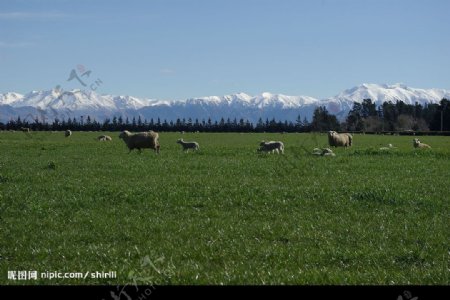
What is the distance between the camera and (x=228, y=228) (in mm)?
12422

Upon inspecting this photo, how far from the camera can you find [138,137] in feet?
146

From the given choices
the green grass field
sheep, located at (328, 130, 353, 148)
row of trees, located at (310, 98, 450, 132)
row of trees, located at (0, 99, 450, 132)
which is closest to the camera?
the green grass field

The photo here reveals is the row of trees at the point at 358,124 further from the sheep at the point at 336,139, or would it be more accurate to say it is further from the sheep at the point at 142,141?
the sheep at the point at 142,141

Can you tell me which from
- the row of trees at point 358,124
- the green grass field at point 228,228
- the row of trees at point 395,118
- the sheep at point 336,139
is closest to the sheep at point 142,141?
the sheep at point 336,139

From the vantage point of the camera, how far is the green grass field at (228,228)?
356 inches

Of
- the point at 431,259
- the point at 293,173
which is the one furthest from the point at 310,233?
the point at 293,173

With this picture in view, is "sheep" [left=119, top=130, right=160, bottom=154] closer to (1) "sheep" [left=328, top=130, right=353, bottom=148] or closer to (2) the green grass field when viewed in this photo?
(1) "sheep" [left=328, top=130, right=353, bottom=148]

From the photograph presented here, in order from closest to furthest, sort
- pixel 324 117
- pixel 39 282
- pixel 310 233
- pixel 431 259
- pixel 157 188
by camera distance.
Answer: pixel 39 282, pixel 431 259, pixel 310 233, pixel 157 188, pixel 324 117

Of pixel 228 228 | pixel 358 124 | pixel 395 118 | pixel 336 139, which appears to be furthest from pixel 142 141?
pixel 395 118

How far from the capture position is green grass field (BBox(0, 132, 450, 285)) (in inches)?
356

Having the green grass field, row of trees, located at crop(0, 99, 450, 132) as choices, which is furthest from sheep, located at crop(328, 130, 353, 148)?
row of trees, located at crop(0, 99, 450, 132)
